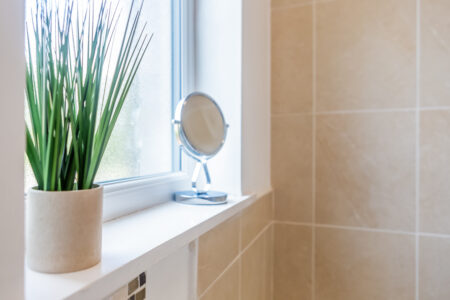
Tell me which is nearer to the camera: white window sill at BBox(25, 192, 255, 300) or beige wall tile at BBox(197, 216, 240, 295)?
white window sill at BBox(25, 192, 255, 300)

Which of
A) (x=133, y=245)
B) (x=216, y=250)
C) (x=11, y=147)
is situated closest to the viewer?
(x=11, y=147)

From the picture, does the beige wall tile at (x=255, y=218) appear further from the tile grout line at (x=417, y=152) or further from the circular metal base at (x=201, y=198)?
the tile grout line at (x=417, y=152)

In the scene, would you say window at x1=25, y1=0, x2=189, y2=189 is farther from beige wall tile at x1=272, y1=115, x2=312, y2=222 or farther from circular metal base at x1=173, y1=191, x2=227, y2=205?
beige wall tile at x1=272, y1=115, x2=312, y2=222

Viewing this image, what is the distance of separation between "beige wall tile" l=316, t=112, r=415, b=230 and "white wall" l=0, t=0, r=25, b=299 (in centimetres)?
102

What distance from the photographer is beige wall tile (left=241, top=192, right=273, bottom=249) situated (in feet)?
3.00

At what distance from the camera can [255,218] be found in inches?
39.9

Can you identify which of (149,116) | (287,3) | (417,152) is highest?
(287,3)

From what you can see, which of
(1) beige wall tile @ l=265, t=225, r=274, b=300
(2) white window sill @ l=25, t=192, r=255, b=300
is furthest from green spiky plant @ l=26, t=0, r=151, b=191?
(1) beige wall tile @ l=265, t=225, r=274, b=300

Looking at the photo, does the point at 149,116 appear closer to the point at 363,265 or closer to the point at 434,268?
the point at 363,265

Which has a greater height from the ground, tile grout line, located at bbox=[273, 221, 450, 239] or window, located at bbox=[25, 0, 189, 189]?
window, located at bbox=[25, 0, 189, 189]

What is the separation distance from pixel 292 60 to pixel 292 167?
41 cm

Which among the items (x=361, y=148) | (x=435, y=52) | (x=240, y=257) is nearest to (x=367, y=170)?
(x=361, y=148)

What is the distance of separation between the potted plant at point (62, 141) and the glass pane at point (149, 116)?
0.94 feet

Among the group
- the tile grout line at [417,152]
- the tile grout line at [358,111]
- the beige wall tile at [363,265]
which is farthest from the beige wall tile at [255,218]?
the tile grout line at [417,152]
